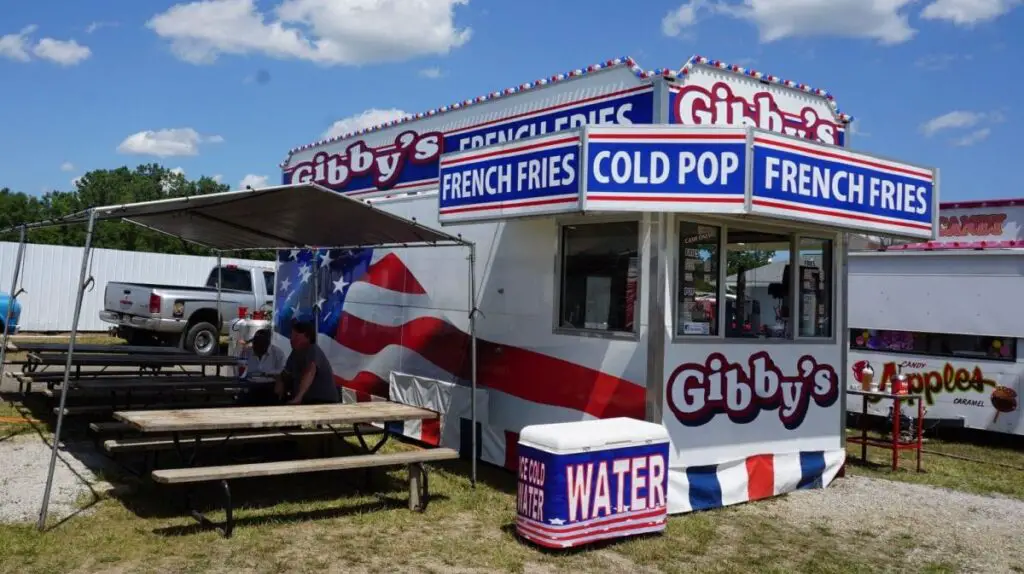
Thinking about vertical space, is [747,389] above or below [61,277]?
below

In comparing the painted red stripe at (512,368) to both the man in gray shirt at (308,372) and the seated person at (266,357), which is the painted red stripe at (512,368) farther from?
the man in gray shirt at (308,372)

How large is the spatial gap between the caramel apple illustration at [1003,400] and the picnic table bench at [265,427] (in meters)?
6.80

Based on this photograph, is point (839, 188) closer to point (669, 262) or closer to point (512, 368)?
point (669, 262)

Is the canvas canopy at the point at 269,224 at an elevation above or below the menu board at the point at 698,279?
above

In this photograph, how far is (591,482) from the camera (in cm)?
538

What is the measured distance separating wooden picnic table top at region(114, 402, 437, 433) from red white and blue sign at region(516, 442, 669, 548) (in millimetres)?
1285

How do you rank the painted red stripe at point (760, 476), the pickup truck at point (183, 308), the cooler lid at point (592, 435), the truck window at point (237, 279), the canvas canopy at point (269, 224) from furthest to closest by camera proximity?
the truck window at point (237, 279), the pickup truck at point (183, 308), the painted red stripe at point (760, 476), the canvas canopy at point (269, 224), the cooler lid at point (592, 435)

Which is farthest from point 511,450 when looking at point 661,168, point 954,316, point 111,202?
point 111,202

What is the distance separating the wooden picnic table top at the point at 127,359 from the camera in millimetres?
8922

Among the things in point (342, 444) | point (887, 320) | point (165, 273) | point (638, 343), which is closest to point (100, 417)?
point (342, 444)

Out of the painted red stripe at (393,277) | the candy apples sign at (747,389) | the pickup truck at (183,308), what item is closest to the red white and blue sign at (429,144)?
the painted red stripe at (393,277)

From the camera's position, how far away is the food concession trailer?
5902 millimetres

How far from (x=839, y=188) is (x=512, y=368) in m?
3.08

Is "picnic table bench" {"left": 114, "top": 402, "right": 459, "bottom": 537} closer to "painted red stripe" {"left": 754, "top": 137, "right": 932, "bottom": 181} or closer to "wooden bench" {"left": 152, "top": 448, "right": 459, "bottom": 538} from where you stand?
"wooden bench" {"left": 152, "top": 448, "right": 459, "bottom": 538}
